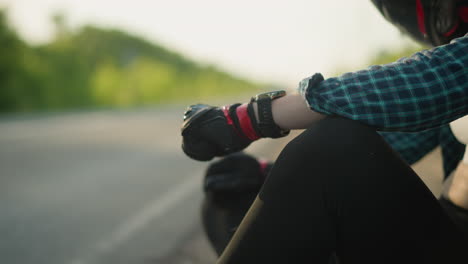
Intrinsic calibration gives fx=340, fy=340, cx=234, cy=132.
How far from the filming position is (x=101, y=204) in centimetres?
291

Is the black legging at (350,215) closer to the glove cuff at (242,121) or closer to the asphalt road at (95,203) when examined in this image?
the glove cuff at (242,121)

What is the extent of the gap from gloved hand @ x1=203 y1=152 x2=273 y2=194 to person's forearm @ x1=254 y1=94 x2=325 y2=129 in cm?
28

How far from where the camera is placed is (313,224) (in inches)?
31.3

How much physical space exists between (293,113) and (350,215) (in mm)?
350

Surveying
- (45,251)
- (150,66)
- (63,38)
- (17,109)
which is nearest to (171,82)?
(150,66)

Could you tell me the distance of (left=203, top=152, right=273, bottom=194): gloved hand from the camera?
123 cm

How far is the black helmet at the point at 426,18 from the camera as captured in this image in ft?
3.79

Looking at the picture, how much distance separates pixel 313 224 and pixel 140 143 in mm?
5563

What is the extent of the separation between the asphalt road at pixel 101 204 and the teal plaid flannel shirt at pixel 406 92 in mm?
1369

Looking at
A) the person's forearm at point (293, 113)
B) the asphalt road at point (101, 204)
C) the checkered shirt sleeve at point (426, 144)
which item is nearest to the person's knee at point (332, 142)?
the person's forearm at point (293, 113)

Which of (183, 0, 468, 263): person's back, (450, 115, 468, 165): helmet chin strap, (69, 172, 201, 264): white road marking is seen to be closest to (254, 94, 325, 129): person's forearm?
(183, 0, 468, 263): person's back

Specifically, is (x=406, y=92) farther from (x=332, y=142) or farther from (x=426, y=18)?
(x=426, y=18)

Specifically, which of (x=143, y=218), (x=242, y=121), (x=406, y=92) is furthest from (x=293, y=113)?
(x=143, y=218)

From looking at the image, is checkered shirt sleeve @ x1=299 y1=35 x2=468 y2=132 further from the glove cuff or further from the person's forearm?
the glove cuff
